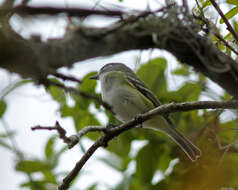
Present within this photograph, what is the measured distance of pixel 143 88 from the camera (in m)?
4.14

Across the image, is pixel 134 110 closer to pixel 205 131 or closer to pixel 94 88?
pixel 94 88

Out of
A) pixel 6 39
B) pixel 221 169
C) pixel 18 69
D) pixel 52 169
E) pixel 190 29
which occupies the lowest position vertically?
pixel 52 169

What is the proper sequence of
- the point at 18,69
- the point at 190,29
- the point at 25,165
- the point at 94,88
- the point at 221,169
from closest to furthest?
1. the point at 18,69
2. the point at 190,29
3. the point at 221,169
4. the point at 25,165
5. the point at 94,88

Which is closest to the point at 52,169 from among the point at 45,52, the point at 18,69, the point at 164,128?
the point at 164,128

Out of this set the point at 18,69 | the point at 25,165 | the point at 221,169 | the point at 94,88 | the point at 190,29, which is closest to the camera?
the point at 18,69

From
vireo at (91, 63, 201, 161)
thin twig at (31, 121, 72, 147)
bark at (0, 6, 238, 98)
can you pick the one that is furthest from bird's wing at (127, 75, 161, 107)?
thin twig at (31, 121, 72, 147)

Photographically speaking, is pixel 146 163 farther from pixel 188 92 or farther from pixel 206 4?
pixel 206 4

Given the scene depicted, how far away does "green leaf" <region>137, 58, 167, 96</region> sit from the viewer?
4074mm

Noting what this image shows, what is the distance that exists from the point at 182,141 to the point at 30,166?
1.56 m

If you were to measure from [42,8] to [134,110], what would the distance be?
2.78 metres

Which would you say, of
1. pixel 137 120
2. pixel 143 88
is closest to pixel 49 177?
pixel 143 88

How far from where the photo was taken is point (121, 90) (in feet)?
13.8

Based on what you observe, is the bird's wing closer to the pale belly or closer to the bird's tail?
the pale belly

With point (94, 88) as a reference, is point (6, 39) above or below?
above
